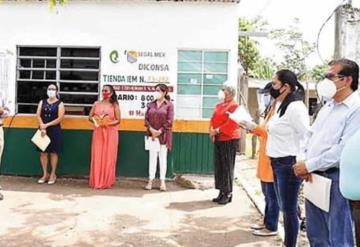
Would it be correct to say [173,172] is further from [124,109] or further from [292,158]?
[292,158]

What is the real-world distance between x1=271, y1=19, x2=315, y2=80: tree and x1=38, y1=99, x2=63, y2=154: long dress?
2470cm

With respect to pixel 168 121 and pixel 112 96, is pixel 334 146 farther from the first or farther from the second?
pixel 112 96

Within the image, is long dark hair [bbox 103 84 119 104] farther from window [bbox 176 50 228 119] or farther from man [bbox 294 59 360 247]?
man [bbox 294 59 360 247]

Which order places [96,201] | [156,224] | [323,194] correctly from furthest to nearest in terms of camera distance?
[96,201] → [156,224] → [323,194]

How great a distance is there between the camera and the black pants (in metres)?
7.20

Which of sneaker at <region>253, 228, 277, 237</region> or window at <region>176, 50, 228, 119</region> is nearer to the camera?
sneaker at <region>253, 228, 277, 237</region>

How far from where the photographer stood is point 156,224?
6.10 m

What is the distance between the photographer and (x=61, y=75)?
8867 millimetres

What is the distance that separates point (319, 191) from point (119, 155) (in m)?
5.58

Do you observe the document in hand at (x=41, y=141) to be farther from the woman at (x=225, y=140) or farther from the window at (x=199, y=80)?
the woman at (x=225, y=140)

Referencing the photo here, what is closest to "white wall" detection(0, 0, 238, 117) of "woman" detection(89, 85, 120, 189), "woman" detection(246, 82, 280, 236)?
"woman" detection(89, 85, 120, 189)

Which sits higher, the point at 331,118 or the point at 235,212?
the point at 331,118

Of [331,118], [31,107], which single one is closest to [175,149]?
[31,107]

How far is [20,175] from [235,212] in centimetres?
406
